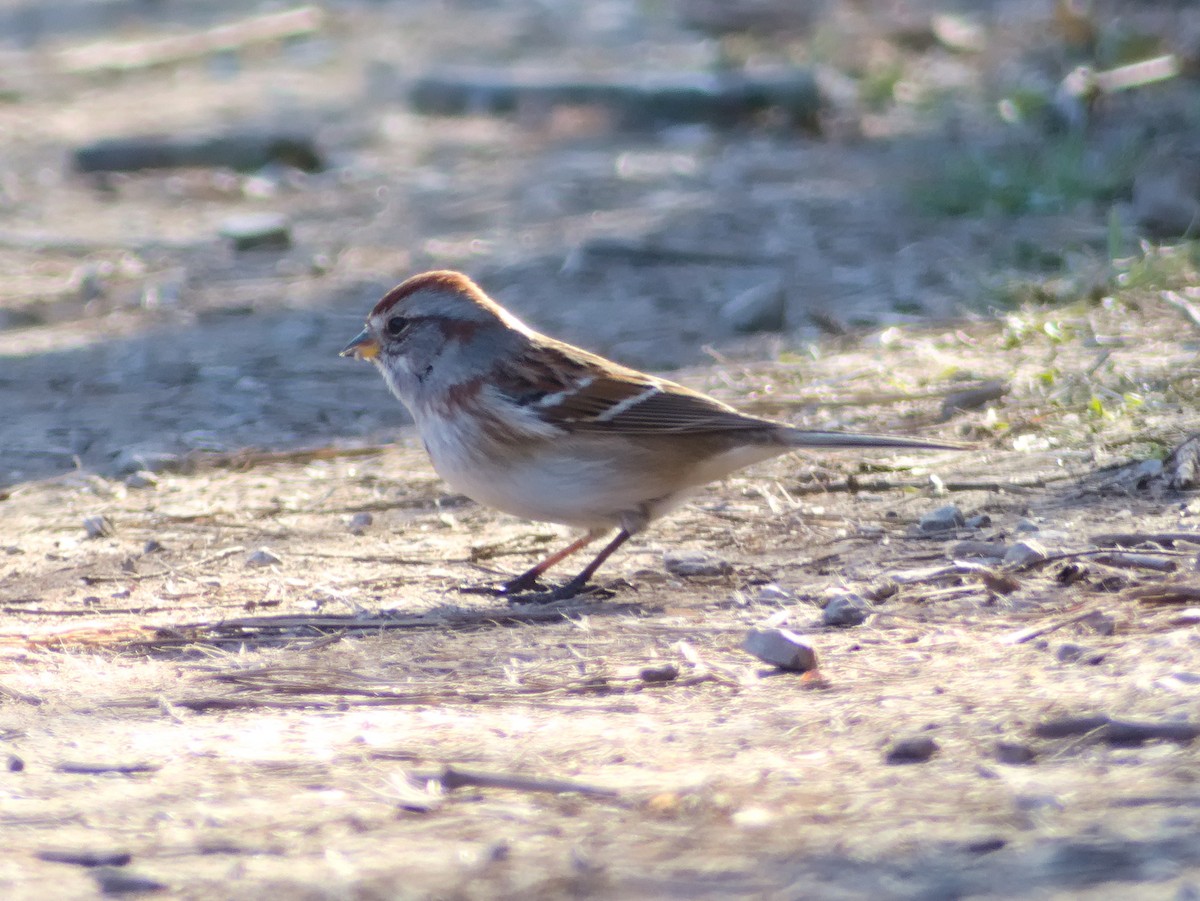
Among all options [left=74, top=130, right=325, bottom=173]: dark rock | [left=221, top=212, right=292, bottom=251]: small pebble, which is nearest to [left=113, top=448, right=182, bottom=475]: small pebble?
[left=221, top=212, right=292, bottom=251]: small pebble

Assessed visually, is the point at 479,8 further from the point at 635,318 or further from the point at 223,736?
the point at 223,736

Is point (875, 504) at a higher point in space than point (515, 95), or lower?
lower

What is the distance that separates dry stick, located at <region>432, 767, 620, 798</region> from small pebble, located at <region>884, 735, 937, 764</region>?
50 cm

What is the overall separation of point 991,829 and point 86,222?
25.2 ft

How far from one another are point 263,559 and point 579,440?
0.96m

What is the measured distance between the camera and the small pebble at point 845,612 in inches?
150

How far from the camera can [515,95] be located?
1116 cm

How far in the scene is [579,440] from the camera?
4.70 meters

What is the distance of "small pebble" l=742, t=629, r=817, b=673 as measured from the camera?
137 inches

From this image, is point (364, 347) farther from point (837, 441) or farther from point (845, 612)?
point (845, 612)

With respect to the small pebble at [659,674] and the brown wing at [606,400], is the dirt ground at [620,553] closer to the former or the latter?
the small pebble at [659,674]

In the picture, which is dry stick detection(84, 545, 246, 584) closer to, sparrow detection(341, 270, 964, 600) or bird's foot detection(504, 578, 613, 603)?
sparrow detection(341, 270, 964, 600)

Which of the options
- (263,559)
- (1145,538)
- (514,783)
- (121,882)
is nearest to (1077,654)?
(1145,538)

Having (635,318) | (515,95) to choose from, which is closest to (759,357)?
(635,318)
